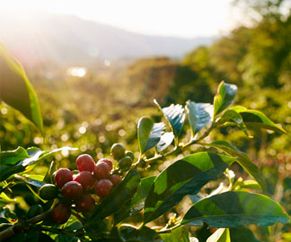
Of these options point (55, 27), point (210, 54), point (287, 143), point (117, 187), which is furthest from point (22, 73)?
point (210, 54)

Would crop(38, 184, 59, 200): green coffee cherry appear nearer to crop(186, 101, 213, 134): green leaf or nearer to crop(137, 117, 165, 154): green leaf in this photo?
crop(137, 117, 165, 154): green leaf

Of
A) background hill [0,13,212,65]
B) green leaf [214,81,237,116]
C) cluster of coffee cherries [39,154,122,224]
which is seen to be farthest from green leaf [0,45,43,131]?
green leaf [214,81,237,116]

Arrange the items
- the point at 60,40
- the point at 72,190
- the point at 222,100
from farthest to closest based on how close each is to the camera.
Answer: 1. the point at 60,40
2. the point at 222,100
3. the point at 72,190

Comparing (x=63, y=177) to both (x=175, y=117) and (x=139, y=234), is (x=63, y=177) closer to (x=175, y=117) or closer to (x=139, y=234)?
(x=139, y=234)

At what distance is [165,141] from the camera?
743mm

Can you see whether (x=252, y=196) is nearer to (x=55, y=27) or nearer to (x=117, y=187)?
(x=117, y=187)

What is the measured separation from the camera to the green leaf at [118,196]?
1.98 feet

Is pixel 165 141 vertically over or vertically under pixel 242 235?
over

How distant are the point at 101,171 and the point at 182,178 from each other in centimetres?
9

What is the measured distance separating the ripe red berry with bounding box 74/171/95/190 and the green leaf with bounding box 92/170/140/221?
3 cm

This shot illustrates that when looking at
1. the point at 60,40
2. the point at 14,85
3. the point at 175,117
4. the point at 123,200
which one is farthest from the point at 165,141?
the point at 60,40

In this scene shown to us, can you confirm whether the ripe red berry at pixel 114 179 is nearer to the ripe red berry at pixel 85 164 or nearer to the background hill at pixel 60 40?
the ripe red berry at pixel 85 164

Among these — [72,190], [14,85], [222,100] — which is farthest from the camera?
[222,100]

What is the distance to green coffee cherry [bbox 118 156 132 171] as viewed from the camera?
26.0 inches
